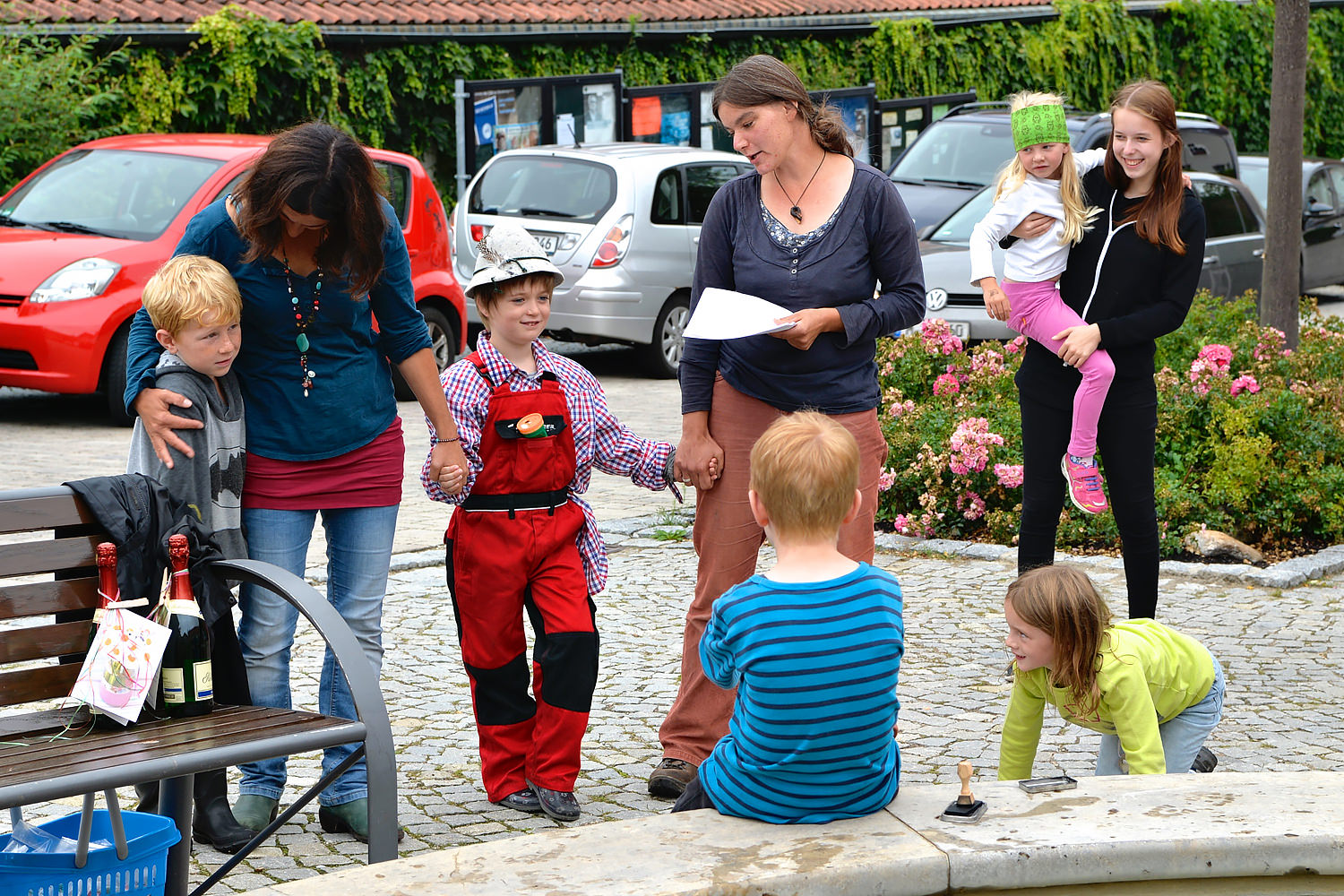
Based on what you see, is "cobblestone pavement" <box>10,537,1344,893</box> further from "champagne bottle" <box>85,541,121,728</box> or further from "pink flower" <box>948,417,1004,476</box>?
"champagne bottle" <box>85,541,121,728</box>

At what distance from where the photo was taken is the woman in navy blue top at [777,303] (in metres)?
4.16

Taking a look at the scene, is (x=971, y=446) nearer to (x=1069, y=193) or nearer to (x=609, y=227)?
(x=1069, y=193)

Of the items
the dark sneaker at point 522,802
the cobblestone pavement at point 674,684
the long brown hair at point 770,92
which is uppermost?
the long brown hair at point 770,92

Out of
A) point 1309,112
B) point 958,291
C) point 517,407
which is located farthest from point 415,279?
point 1309,112

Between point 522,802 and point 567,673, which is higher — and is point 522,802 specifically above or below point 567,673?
below

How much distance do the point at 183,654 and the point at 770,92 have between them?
1.94 meters

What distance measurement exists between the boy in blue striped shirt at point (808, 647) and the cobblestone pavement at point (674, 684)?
41 centimetres

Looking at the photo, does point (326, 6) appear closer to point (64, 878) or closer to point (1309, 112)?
point (64, 878)

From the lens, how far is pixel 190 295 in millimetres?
3781

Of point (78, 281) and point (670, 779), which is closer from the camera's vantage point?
point (670, 779)

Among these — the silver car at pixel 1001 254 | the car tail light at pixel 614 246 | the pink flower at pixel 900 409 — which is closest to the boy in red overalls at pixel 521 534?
the pink flower at pixel 900 409

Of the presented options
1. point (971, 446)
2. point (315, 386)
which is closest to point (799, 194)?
point (315, 386)

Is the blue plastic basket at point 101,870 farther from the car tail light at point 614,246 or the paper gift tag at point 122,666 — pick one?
the car tail light at point 614,246

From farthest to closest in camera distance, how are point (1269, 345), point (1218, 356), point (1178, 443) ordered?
point (1269, 345) → point (1218, 356) → point (1178, 443)
